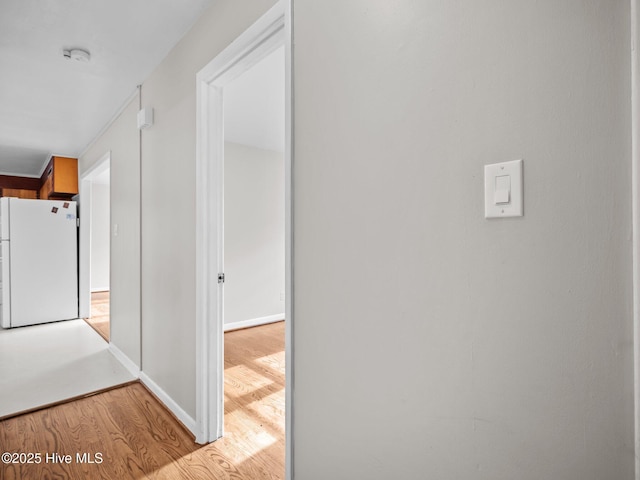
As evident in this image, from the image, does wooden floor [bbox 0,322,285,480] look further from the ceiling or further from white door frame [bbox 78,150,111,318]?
white door frame [bbox 78,150,111,318]

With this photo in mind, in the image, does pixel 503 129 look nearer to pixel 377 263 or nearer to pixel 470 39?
pixel 470 39

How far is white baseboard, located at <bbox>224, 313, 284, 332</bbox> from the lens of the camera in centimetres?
425

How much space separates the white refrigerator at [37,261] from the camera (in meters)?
4.27

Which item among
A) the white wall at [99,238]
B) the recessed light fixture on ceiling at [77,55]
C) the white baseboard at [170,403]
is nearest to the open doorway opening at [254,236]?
the white baseboard at [170,403]

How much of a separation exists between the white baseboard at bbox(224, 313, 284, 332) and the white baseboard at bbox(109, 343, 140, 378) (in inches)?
47.6

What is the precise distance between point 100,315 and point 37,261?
3.75 ft

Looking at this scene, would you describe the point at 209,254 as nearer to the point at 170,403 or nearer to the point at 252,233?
the point at 170,403

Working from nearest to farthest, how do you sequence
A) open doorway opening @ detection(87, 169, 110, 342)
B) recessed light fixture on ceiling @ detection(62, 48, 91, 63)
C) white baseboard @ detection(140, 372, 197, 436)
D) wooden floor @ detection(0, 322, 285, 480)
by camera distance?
wooden floor @ detection(0, 322, 285, 480) → white baseboard @ detection(140, 372, 197, 436) → recessed light fixture on ceiling @ detection(62, 48, 91, 63) → open doorway opening @ detection(87, 169, 110, 342)

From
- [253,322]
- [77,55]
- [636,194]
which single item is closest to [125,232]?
[77,55]

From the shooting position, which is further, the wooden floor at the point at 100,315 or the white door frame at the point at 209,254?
the wooden floor at the point at 100,315

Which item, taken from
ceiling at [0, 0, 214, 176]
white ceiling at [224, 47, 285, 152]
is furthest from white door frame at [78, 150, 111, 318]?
white ceiling at [224, 47, 285, 152]

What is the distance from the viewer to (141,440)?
6.19 feet

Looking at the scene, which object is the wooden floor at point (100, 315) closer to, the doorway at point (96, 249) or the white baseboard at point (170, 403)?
the doorway at point (96, 249)

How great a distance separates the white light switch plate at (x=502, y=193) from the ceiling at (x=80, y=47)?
1.75 metres
